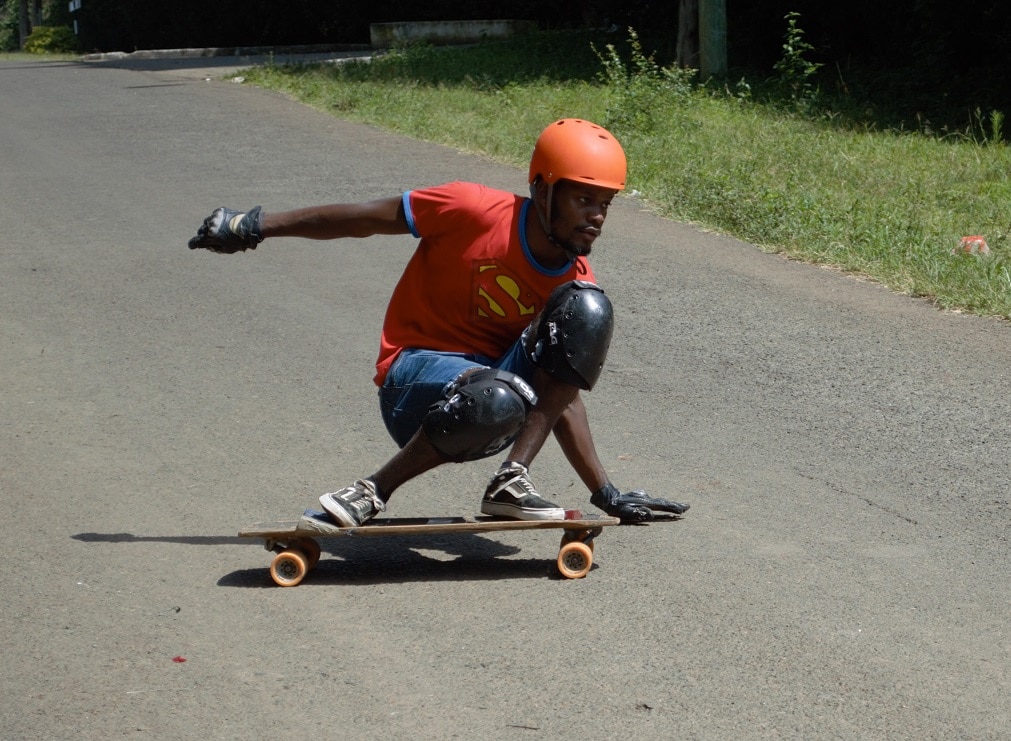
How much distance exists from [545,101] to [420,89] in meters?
2.12

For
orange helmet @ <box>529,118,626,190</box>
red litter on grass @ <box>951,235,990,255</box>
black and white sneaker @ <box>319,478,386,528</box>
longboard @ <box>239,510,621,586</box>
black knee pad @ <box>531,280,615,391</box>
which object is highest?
orange helmet @ <box>529,118,626,190</box>

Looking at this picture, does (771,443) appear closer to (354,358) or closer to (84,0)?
(354,358)

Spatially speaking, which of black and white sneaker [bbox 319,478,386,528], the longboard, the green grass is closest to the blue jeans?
black and white sneaker [bbox 319,478,386,528]

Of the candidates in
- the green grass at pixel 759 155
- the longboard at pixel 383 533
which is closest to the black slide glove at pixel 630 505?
the longboard at pixel 383 533

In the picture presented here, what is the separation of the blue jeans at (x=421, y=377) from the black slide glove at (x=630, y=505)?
0.54 metres

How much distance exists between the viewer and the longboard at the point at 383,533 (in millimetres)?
4164

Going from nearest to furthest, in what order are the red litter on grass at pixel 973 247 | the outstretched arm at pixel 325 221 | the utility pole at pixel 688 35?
the outstretched arm at pixel 325 221 → the red litter on grass at pixel 973 247 → the utility pole at pixel 688 35

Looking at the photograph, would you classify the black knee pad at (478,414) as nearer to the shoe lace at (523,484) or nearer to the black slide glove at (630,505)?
the shoe lace at (523,484)

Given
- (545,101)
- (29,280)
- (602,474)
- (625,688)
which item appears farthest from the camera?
(545,101)

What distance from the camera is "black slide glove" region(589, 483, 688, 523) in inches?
180

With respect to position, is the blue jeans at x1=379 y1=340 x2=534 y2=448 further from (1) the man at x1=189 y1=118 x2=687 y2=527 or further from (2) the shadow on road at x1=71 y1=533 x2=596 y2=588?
(2) the shadow on road at x1=71 y1=533 x2=596 y2=588

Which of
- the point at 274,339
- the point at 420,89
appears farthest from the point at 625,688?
the point at 420,89

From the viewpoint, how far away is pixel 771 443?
5.60m

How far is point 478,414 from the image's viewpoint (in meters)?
4.06
